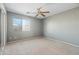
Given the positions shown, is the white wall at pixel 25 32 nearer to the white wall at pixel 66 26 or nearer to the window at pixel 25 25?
the window at pixel 25 25

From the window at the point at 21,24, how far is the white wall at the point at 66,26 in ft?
6.48

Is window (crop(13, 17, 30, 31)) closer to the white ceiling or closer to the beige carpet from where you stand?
the white ceiling

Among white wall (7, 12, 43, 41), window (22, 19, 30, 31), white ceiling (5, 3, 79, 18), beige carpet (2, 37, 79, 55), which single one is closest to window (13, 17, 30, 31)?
window (22, 19, 30, 31)

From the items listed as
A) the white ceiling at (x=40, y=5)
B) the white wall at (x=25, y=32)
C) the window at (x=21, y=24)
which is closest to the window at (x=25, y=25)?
the window at (x=21, y=24)

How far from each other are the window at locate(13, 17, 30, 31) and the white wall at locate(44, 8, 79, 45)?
198cm

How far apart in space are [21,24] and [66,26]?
10.7 ft

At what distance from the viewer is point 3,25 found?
12.8 ft

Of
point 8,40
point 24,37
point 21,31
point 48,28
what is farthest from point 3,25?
point 48,28

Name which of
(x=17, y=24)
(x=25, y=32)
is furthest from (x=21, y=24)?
(x=25, y=32)

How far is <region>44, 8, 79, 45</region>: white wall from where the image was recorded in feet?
12.3

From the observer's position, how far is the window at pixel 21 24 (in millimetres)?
4859

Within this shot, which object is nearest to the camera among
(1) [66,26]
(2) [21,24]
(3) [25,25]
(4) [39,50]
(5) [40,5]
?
(4) [39,50]

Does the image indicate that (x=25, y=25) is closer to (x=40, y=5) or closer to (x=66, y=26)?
(x=40, y=5)

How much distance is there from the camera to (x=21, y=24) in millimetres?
5301
